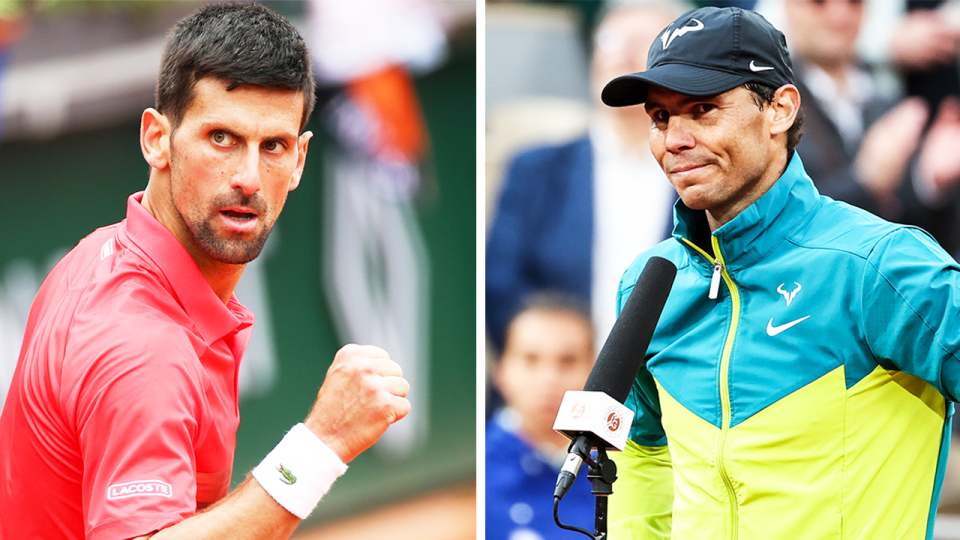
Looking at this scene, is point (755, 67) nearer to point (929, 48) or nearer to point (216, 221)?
point (216, 221)

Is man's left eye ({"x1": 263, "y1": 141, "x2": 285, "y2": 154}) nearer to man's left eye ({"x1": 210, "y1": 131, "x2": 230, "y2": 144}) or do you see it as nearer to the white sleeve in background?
man's left eye ({"x1": 210, "y1": 131, "x2": 230, "y2": 144})

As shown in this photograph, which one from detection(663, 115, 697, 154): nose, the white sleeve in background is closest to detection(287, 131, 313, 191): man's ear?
detection(663, 115, 697, 154): nose

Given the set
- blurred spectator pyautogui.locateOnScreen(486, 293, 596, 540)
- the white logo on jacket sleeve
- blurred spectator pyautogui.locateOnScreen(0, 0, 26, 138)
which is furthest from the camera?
blurred spectator pyautogui.locateOnScreen(0, 0, 26, 138)

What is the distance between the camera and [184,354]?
1700mm

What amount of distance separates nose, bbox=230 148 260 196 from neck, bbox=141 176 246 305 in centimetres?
15

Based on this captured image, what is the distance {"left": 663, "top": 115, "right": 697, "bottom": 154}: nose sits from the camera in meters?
1.97

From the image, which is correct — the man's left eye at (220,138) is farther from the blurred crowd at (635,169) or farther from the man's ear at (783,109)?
the blurred crowd at (635,169)

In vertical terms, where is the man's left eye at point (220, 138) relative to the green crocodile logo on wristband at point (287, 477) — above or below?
above

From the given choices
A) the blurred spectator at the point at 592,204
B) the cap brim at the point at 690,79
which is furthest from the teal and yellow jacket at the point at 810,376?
the blurred spectator at the point at 592,204

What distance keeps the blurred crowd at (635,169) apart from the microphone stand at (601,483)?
245cm

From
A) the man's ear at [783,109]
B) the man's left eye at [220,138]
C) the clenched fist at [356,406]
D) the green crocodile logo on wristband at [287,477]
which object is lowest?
the green crocodile logo on wristband at [287,477]

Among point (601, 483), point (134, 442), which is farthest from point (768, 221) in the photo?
point (134, 442)

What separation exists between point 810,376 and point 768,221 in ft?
1.11

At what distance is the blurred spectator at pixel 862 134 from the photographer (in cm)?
400
